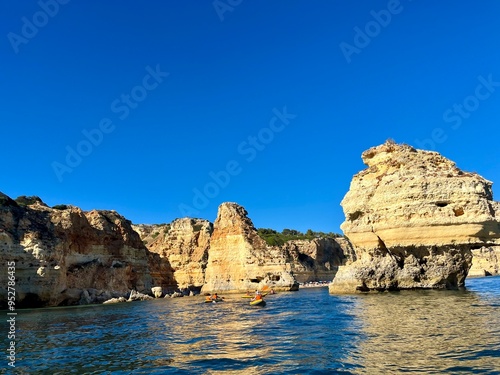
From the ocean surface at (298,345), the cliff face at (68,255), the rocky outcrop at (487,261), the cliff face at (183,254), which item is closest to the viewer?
the ocean surface at (298,345)

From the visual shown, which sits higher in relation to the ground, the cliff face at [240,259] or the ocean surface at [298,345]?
the cliff face at [240,259]

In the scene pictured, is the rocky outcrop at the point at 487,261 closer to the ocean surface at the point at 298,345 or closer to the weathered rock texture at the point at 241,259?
the weathered rock texture at the point at 241,259

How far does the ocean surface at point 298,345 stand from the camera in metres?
8.96

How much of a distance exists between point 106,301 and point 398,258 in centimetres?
3152

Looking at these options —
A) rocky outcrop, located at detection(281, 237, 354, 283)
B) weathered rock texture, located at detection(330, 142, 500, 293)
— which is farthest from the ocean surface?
rocky outcrop, located at detection(281, 237, 354, 283)

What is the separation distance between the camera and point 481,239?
25453mm

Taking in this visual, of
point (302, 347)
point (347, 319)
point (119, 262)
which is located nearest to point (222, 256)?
point (119, 262)

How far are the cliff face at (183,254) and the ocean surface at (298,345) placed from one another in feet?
161

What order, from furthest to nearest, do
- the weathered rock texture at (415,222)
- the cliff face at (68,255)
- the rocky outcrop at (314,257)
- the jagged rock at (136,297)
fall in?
the rocky outcrop at (314,257)
the jagged rock at (136,297)
the cliff face at (68,255)
the weathered rock texture at (415,222)

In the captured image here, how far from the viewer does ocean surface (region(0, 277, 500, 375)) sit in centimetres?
896

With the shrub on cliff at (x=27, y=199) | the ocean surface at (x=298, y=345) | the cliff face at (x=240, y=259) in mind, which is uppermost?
the shrub on cliff at (x=27, y=199)

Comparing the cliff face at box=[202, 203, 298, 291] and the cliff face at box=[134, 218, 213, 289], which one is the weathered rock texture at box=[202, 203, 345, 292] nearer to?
the cliff face at box=[202, 203, 298, 291]

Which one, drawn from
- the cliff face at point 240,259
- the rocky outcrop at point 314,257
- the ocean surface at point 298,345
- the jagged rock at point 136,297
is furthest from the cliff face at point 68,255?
the rocky outcrop at point 314,257

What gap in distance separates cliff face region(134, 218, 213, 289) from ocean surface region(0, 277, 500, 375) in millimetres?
48971
